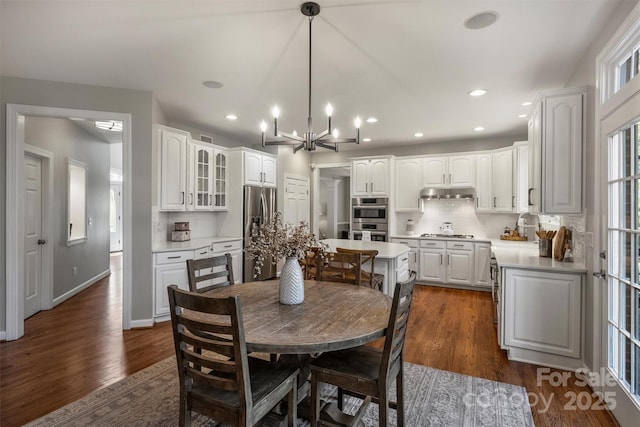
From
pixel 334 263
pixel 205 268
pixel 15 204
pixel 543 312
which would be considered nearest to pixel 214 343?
pixel 205 268

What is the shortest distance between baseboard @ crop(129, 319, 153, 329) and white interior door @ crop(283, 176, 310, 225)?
3.07 metres

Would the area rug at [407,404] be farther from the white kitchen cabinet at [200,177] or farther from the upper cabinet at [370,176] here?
the upper cabinet at [370,176]

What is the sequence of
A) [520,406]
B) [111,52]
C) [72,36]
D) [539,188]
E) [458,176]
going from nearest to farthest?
[520,406]
[72,36]
[111,52]
[539,188]
[458,176]

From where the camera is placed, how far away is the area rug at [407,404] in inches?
81.0

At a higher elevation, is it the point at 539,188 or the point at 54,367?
the point at 539,188

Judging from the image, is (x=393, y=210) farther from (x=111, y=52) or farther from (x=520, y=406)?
(x=111, y=52)

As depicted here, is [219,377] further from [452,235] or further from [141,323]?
[452,235]

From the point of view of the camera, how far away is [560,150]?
280 centimetres

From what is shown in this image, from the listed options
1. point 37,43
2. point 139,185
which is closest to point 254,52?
point 37,43

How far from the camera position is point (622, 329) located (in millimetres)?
2066

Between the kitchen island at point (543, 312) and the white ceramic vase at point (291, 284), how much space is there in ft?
6.28

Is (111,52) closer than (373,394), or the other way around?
(373,394)

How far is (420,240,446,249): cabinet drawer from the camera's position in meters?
5.58

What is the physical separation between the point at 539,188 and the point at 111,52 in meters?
3.89
